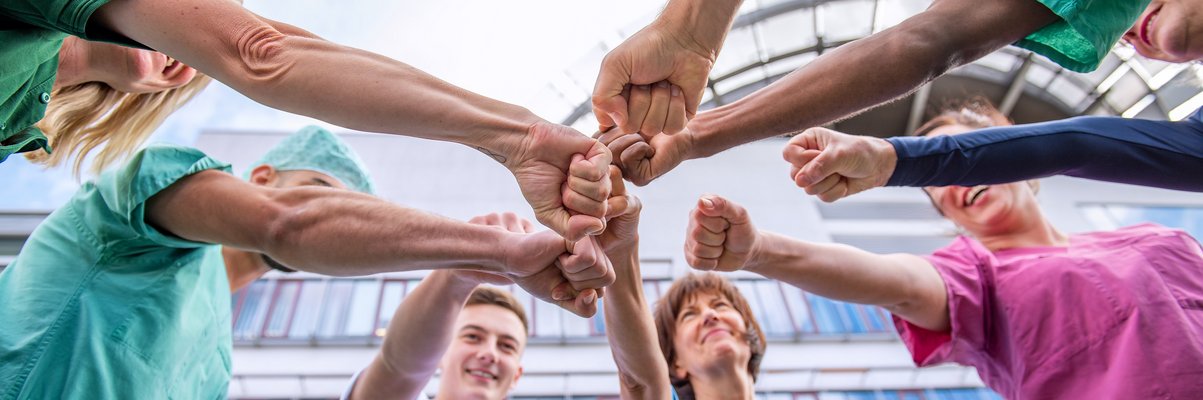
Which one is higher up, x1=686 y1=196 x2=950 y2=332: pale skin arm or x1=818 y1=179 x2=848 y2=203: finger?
x1=818 y1=179 x2=848 y2=203: finger

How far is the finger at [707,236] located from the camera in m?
1.27

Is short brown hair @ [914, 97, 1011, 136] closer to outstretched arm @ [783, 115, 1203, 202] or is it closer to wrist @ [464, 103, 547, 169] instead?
outstretched arm @ [783, 115, 1203, 202]

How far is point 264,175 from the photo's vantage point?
1938mm

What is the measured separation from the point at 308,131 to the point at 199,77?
24.1 inches

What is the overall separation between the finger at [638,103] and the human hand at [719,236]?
0.23 metres

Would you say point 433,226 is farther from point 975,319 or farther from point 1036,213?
point 1036,213

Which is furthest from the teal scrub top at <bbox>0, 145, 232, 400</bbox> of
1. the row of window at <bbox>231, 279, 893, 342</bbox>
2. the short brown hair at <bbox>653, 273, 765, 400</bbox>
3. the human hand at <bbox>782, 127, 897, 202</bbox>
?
the row of window at <bbox>231, 279, 893, 342</bbox>

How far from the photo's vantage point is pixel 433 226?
1.14 metres

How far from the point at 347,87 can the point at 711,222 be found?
0.68 metres

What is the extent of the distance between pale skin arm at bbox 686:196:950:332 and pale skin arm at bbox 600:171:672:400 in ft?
0.44

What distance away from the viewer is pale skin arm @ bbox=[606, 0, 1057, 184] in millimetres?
1038

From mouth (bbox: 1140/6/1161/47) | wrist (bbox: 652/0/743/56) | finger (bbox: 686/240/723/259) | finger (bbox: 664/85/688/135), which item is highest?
mouth (bbox: 1140/6/1161/47)

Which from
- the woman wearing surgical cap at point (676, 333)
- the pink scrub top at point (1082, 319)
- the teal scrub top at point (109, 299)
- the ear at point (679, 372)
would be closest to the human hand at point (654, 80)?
the woman wearing surgical cap at point (676, 333)

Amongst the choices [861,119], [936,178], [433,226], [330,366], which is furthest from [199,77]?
[861,119]
